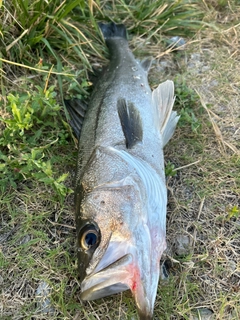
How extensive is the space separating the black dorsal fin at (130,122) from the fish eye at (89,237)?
691 millimetres

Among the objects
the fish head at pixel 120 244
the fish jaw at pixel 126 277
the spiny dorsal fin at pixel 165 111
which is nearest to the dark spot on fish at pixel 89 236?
the fish head at pixel 120 244

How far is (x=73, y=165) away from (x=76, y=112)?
17.5 inches

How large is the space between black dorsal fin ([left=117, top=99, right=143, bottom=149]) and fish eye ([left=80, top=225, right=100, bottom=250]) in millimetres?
691

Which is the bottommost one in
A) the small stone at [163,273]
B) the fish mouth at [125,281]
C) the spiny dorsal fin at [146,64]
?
the small stone at [163,273]

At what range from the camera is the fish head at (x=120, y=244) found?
6.85 feet

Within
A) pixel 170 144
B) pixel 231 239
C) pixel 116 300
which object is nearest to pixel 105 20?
pixel 170 144

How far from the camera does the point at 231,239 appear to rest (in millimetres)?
2848

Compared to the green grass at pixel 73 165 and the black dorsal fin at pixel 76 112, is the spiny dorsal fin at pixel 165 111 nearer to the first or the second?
the green grass at pixel 73 165

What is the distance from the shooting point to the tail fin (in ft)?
12.2

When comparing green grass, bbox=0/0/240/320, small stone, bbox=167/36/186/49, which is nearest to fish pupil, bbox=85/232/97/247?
green grass, bbox=0/0/240/320

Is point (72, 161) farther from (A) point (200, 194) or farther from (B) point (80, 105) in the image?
(A) point (200, 194)

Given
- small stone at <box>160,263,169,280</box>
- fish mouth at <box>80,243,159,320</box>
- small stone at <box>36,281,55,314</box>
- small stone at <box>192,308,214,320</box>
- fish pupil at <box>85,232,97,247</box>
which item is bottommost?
small stone at <box>192,308,214,320</box>

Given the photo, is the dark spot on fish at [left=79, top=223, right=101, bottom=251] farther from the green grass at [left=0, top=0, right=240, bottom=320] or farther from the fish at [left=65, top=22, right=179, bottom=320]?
the green grass at [left=0, top=0, right=240, bottom=320]

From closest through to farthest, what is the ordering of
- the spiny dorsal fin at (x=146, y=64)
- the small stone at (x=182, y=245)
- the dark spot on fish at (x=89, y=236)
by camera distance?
the dark spot on fish at (x=89, y=236) → the small stone at (x=182, y=245) → the spiny dorsal fin at (x=146, y=64)
